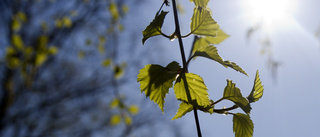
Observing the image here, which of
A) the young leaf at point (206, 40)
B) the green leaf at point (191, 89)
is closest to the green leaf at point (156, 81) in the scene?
the green leaf at point (191, 89)

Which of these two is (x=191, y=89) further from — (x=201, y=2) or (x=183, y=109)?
(x=201, y=2)

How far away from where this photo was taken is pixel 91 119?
8242 mm

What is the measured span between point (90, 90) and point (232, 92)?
22.8ft

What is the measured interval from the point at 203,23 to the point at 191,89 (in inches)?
4.1

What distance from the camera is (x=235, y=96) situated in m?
0.31

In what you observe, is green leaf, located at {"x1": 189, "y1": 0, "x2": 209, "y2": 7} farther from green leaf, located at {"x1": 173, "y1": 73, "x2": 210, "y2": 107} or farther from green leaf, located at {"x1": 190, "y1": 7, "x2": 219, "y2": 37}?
green leaf, located at {"x1": 173, "y1": 73, "x2": 210, "y2": 107}

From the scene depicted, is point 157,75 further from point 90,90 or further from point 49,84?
point 49,84

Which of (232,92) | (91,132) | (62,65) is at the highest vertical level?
(62,65)

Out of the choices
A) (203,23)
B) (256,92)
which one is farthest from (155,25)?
(256,92)

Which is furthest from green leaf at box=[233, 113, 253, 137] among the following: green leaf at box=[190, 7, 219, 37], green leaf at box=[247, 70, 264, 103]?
green leaf at box=[190, 7, 219, 37]

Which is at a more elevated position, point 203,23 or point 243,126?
point 203,23

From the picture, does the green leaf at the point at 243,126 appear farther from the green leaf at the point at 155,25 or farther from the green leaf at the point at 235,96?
the green leaf at the point at 155,25

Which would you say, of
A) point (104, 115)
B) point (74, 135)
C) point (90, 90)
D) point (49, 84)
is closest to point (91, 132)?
point (74, 135)

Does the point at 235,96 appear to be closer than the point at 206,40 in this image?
Yes
